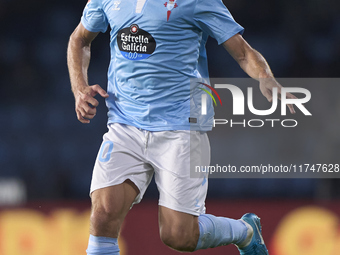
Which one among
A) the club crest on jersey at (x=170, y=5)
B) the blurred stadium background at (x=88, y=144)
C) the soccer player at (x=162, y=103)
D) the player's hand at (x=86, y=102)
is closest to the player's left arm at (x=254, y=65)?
the soccer player at (x=162, y=103)

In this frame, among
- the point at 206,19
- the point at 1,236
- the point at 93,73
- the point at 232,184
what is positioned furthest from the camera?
the point at 93,73

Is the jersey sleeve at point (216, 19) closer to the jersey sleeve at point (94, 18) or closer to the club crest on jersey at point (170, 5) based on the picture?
the club crest on jersey at point (170, 5)

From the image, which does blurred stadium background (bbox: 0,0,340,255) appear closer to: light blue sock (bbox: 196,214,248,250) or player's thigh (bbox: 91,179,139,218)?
light blue sock (bbox: 196,214,248,250)

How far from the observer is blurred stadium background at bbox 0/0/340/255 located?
3.88 m

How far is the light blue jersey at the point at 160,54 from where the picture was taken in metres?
2.77

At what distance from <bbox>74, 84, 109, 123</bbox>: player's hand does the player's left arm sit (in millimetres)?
680

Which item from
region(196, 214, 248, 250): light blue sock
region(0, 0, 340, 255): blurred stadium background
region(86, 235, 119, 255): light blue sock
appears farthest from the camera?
region(0, 0, 340, 255): blurred stadium background

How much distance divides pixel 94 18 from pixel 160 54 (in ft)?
1.58

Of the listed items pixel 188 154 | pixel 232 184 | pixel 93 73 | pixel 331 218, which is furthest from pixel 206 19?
pixel 93 73

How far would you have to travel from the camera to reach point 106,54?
19.3 ft

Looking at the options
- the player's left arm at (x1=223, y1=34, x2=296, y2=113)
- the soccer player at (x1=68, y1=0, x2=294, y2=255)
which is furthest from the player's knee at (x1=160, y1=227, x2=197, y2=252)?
the player's left arm at (x1=223, y1=34, x2=296, y2=113)

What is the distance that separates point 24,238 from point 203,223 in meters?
1.52

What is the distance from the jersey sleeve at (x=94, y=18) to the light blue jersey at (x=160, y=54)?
114 millimetres

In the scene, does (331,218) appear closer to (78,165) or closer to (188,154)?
(188,154)
